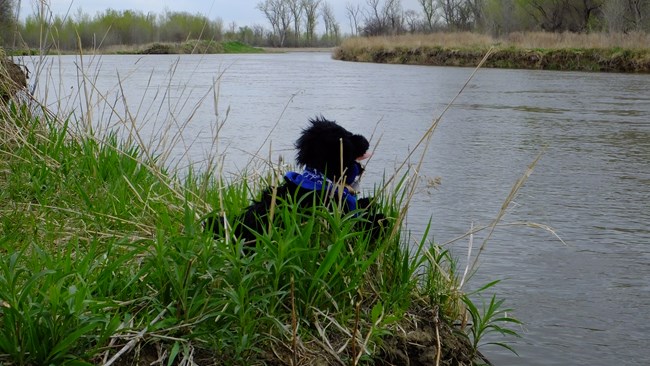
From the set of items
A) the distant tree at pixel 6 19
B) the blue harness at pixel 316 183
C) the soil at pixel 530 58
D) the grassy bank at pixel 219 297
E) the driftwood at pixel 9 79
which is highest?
the distant tree at pixel 6 19

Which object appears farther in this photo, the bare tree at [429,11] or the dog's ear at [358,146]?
the bare tree at [429,11]

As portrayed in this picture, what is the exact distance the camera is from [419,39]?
37.8m

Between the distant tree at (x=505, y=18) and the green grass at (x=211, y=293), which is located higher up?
the distant tree at (x=505, y=18)

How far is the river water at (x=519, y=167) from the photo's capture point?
3.97 meters

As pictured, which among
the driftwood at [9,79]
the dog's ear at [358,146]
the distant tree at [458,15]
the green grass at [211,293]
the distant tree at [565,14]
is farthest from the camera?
the distant tree at [458,15]

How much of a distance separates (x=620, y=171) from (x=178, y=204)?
5000 millimetres

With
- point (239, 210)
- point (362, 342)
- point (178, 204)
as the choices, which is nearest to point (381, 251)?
point (362, 342)

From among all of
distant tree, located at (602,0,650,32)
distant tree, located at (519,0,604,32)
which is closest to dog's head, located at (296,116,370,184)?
distant tree, located at (602,0,650,32)

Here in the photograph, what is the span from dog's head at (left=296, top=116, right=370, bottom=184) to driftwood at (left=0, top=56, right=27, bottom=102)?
2335 mm

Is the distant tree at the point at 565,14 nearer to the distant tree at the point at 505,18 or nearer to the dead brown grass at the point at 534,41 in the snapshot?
the distant tree at the point at 505,18

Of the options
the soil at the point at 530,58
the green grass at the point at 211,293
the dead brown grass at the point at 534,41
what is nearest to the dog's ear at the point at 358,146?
the green grass at the point at 211,293

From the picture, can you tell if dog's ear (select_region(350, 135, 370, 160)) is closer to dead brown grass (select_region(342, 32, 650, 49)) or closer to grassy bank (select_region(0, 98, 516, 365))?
grassy bank (select_region(0, 98, 516, 365))

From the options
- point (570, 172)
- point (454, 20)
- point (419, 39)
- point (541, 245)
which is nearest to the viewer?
point (541, 245)

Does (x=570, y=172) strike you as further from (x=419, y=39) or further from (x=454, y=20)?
(x=454, y=20)
